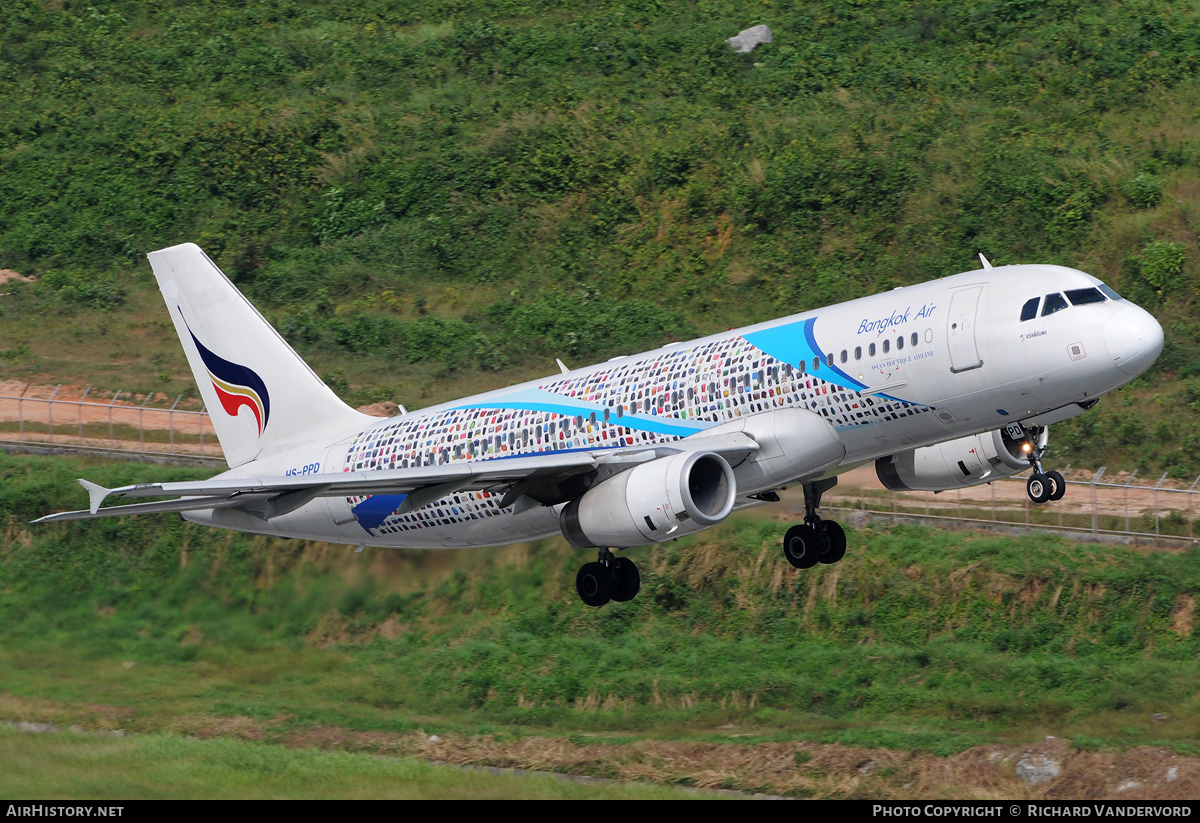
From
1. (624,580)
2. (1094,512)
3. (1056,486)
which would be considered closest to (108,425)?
(624,580)

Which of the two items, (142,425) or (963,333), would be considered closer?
(963,333)

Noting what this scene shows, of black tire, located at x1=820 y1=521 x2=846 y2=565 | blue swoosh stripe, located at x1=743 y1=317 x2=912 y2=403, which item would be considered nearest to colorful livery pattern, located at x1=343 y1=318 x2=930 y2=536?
blue swoosh stripe, located at x1=743 y1=317 x2=912 y2=403

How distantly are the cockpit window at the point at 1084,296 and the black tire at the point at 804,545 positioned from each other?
9488mm

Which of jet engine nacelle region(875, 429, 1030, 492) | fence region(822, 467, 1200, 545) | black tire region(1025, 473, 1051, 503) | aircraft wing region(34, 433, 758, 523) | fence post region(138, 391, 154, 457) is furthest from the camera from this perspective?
fence post region(138, 391, 154, 457)

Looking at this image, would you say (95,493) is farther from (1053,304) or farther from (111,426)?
(111,426)

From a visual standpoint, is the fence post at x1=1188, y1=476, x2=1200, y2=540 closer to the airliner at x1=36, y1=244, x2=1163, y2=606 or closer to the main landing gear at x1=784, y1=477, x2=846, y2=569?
the airliner at x1=36, y1=244, x2=1163, y2=606

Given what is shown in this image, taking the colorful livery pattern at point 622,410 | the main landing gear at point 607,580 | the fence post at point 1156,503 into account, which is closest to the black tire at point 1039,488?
the colorful livery pattern at point 622,410

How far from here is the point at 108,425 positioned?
69.2 meters

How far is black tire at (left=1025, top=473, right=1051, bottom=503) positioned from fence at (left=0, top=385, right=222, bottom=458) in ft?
130

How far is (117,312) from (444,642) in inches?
1300

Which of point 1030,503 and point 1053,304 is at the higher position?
point 1030,503

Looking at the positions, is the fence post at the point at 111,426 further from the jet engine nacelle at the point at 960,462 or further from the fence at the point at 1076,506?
the jet engine nacelle at the point at 960,462

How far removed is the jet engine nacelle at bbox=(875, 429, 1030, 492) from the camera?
123ft

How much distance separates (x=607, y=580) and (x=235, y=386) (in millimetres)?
13638
